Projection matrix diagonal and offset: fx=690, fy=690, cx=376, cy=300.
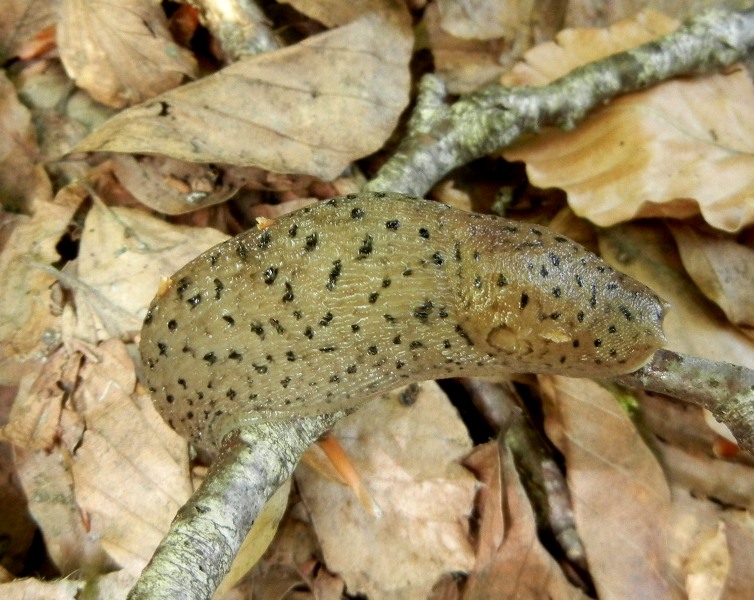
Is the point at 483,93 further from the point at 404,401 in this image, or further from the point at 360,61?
the point at 404,401

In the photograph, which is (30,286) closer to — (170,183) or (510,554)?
(170,183)

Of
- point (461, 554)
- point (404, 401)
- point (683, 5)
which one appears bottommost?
point (461, 554)

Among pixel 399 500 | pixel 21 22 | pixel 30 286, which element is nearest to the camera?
pixel 399 500

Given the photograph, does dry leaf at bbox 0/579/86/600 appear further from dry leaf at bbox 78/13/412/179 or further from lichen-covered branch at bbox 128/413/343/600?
dry leaf at bbox 78/13/412/179

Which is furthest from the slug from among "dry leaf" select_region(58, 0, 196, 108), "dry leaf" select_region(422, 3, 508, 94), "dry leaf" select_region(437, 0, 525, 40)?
"dry leaf" select_region(437, 0, 525, 40)

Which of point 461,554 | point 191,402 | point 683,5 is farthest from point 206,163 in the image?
point 683,5

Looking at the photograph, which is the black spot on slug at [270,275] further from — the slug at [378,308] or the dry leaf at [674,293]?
the dry leaf at [674,293]

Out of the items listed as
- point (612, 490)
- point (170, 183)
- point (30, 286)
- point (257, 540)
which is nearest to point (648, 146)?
point (612, 490)
